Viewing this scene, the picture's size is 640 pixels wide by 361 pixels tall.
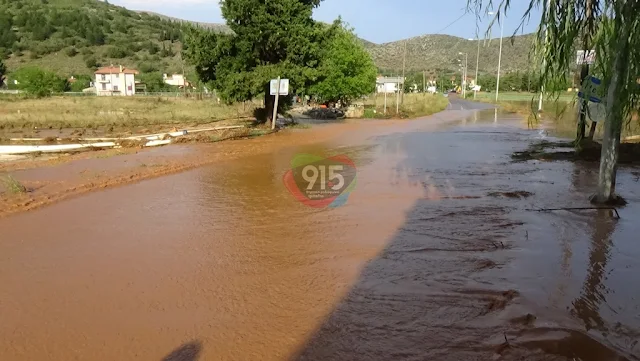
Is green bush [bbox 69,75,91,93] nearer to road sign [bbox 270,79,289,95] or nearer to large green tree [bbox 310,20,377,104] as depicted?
large green tree [bbox 310,20,377,104]

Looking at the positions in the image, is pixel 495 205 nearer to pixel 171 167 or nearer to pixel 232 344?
pixel 232 344

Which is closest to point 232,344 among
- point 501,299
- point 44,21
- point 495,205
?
point 501,299

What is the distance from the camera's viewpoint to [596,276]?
5.64 meters

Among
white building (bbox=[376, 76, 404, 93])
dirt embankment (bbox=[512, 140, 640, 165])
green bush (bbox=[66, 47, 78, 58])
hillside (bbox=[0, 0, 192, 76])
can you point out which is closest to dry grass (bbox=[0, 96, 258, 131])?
white building (bbox=[376, 76, 404, 93])

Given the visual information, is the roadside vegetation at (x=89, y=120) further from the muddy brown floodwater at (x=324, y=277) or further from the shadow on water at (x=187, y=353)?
the shadow on water at (x=187, y=353)

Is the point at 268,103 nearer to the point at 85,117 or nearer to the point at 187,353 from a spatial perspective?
the point at 85,117

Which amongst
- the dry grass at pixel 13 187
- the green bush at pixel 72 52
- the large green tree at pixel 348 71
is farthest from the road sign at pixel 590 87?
the green bush at pixel 72 52

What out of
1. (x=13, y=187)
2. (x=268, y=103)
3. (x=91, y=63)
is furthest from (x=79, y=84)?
(x=13, y=187)

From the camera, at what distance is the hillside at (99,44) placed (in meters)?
93.0

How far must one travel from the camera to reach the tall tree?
3.59 metres

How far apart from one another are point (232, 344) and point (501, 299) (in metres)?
2.79

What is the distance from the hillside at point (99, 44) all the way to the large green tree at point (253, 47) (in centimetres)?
5510

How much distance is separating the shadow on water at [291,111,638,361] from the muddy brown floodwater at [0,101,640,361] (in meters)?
0.02

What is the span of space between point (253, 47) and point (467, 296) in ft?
67.3
